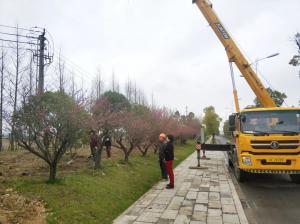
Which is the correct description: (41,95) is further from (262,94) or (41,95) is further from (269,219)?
(262,94)

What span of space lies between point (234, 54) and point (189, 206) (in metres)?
10.2

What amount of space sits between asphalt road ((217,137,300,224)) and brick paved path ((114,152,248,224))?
0.30m

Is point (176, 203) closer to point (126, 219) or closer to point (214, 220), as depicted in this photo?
point (214, 220)

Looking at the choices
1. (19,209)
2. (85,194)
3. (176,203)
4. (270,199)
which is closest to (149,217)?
(176,203)

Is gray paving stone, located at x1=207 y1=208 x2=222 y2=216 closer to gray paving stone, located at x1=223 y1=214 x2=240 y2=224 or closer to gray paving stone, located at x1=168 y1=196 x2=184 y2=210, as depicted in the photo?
gray paving stone, located at x1=223 y1=214 x2=240 y2=224

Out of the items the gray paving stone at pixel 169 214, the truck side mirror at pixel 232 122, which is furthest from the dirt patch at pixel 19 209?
the truck side mirror at pixel 232 122

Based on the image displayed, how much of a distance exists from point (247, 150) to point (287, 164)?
1.32 metres

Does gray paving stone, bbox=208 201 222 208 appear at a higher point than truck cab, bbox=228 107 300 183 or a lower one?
lower

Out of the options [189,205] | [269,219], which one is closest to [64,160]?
[189,205]

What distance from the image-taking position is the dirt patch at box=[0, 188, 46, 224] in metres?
5.57

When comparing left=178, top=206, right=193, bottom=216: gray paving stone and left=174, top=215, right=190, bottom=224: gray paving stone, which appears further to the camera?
left=178, top=206, right=193, bottom=216: gray paving stone

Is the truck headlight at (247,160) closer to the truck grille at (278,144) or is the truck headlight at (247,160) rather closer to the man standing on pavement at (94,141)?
the truck grille at (278,144)

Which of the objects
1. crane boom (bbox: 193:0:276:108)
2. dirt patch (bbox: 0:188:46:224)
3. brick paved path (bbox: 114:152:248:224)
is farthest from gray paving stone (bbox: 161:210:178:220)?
crane boom (bbox: 193:0:276:108)

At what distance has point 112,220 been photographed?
6.45 m
